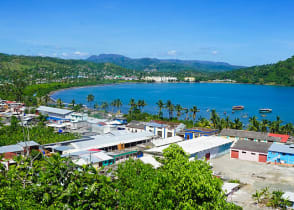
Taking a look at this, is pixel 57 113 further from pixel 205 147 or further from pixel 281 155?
pixel 281 155

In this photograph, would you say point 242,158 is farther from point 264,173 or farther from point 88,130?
point 88,130

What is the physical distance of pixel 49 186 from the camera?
6.78 meters

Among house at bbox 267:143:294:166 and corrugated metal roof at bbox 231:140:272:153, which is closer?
house at bbox 267:143:294:166

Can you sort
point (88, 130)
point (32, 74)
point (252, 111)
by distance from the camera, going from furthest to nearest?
point (32, 74) → point (252, 111) → point (88, 130)

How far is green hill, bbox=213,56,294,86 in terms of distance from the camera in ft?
410

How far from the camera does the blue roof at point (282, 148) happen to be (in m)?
22.0

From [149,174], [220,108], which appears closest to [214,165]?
[149,174]

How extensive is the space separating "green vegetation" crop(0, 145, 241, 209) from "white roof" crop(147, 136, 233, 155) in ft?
40.5

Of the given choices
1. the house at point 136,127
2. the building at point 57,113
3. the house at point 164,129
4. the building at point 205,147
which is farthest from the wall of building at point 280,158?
the building at point 57,113

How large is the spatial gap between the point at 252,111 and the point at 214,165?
44.3 metres

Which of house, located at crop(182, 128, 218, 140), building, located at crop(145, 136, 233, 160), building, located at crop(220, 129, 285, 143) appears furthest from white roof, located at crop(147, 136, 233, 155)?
house, located at crop(182, 128, 218, 140)

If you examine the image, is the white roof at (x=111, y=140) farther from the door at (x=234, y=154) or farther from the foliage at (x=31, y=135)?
the door at (x=234, y=154)

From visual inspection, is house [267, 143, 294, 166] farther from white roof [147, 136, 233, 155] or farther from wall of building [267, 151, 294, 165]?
white roof [147, 136, 233, 155]

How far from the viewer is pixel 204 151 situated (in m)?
22.8
